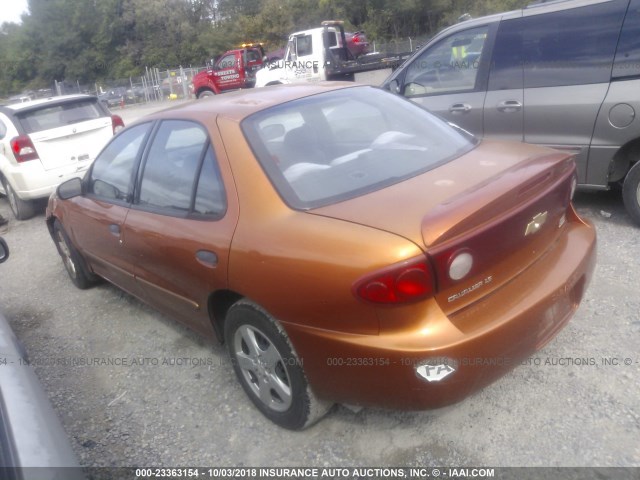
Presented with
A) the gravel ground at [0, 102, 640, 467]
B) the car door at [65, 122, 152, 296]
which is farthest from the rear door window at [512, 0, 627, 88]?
the car door at [65, 122, 152, 296]

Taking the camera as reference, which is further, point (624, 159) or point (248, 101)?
point (624, 159)

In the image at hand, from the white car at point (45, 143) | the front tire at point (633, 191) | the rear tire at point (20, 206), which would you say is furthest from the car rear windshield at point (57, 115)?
the front tire at point (633, 191)

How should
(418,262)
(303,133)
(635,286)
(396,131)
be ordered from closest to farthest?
(418,262), (303,133), (396,131), (635,286)

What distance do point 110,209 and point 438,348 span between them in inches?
98.6

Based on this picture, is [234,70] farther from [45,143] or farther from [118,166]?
[118,166]

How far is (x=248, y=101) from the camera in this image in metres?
3.08

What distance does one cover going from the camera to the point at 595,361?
9.64 feet

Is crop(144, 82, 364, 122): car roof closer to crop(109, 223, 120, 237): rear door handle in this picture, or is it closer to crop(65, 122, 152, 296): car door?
crop(65, 122, 152, 296): car door

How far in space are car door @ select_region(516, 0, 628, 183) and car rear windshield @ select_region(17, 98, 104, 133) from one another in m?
5.82

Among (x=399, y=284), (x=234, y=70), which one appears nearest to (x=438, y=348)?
(x=399, y=284)

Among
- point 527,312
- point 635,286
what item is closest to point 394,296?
point 527,312

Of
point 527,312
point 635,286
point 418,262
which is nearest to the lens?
point 418,262

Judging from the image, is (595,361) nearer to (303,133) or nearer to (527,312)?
(527,312)

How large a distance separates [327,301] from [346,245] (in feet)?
0.77
